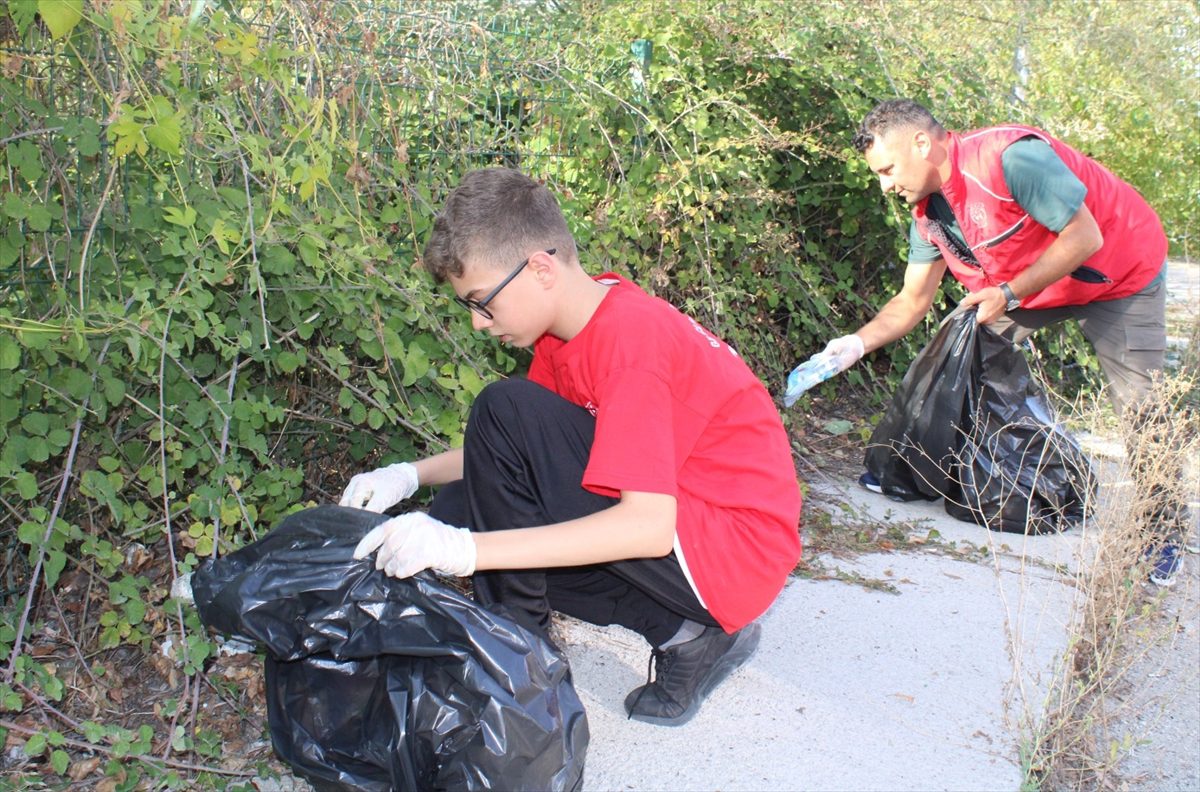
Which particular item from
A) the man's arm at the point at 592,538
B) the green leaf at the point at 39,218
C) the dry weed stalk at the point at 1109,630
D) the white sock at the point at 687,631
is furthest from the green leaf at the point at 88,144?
the dry weed stalk at the point at 1109,630

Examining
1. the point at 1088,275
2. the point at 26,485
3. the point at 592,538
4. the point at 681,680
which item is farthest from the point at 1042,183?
the point at 26,485

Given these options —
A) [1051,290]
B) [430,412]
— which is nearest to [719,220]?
[1051,290]

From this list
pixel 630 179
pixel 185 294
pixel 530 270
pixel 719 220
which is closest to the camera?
pixel 530 270

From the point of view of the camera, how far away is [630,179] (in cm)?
413

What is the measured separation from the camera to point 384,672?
78.0 inches

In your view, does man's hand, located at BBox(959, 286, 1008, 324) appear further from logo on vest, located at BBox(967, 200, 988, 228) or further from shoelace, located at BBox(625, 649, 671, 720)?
shoelace, located at BBox(625, 649, 671, 720)

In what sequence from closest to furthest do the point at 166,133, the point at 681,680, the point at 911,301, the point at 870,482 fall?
the point at 166,133
the point at 681,680
the point at 911,301
the point at 870,482

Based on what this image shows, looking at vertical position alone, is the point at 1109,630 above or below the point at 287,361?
below

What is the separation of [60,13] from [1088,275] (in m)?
3.21

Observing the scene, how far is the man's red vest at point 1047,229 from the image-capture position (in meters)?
3.70

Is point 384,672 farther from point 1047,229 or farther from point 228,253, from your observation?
point 1047,229

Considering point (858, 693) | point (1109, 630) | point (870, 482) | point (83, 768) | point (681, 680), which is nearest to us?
point (83, 768)

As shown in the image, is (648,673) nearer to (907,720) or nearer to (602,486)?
(907,720)

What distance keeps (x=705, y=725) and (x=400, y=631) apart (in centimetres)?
94
